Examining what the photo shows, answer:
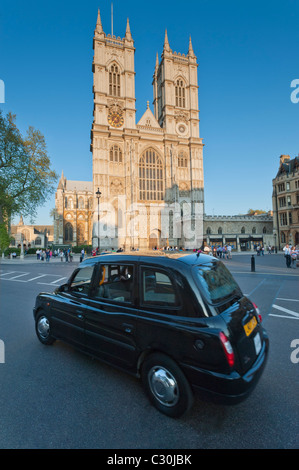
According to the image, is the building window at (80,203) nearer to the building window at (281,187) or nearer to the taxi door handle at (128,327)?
the building window at (281,187)

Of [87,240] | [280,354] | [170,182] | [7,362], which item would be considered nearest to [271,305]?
[280,354]

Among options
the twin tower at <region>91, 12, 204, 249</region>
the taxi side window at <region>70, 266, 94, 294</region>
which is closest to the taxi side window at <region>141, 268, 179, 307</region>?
the taxi side window at <region>70, 266, 94, 294</region>

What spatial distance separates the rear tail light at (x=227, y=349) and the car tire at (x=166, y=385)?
18.9 inches

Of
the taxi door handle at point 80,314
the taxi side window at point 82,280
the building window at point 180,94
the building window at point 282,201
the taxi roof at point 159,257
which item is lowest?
the taxi door handle at point 80,314

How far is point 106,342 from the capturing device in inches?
105

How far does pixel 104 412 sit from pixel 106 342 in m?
0.68

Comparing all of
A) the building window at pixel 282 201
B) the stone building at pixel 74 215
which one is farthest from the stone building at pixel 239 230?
the stone building at pixel 74 215

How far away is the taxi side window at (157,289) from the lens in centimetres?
230

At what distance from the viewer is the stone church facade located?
1389 inches

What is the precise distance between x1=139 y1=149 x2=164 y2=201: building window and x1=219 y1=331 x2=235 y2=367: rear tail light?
3640cm

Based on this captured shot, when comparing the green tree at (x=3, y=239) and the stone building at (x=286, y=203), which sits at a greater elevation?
the stone building at (x=286, y=203)

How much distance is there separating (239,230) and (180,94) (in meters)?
29.8

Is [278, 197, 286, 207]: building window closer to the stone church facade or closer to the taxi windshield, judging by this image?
the stone church facade
